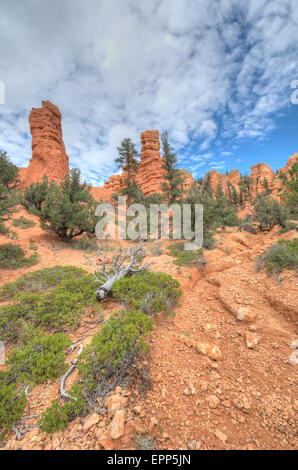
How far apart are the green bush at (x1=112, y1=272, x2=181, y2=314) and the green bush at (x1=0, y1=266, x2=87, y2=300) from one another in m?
2.20

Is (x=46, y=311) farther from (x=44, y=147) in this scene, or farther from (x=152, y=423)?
(x=44, y=147)

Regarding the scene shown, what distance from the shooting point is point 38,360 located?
2.71 m

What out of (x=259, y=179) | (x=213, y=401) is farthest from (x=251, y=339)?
(x=259, y=179)

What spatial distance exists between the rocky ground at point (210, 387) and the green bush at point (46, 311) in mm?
434

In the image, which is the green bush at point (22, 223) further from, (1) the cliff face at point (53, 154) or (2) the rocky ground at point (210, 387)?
(2) the rocky ground at point (210, 387)

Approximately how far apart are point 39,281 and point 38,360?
12.8ft

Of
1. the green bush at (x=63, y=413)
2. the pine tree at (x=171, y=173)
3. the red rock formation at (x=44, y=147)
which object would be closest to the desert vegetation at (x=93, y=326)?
the green bush at (x=63, y=413)

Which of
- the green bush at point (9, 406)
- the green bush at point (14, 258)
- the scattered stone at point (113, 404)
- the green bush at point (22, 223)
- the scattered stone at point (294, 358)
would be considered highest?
the green bush at point (22, 223)

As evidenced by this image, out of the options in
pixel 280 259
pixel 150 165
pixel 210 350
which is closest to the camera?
pixel 210 350

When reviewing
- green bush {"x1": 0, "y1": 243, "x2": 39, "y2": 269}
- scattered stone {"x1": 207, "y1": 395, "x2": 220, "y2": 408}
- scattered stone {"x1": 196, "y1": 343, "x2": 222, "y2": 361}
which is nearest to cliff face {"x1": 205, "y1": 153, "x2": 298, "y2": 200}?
green bush {"x1": 0, "y1": 243, "x2": 39, "y2": 269}

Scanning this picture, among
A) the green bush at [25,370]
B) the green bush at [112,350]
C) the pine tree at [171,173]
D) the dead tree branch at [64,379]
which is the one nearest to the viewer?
the green bush at [25,370]

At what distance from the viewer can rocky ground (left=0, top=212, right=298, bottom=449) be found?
171 centimetres

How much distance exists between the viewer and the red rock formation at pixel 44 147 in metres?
24.4
